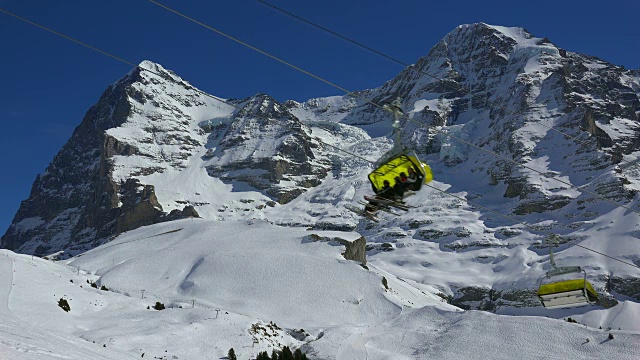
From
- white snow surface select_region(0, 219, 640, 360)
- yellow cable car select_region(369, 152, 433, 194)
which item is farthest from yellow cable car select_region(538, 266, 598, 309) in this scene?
white snow surface select_region(0, 219, 640, 360)

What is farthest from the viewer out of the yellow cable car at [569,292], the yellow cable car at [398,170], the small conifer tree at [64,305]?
the small conifer tree at [64,305]

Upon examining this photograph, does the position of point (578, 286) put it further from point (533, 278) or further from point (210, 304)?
point (533, 278)

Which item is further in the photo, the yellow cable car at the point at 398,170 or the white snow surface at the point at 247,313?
the white snow surface at the point at 247,313

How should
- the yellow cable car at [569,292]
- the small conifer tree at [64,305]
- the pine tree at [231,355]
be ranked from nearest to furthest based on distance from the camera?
the yellow cable car at [569,292] → the pine tree at [231,355] → the small conifer tree at [64,305]

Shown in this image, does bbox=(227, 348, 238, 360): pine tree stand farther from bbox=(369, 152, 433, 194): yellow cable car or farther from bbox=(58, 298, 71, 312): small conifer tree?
bbox=(369, 152, 433, 194): yellow cable car

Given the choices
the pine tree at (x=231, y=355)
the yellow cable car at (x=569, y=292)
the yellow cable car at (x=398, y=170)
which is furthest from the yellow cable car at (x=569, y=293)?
the pine tree at (x=231, y=355)

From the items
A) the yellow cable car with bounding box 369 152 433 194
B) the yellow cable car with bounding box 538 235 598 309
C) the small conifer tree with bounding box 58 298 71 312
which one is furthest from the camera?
the small conifer tree with bounding box 58 298 71 312

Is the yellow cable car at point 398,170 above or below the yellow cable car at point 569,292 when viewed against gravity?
above

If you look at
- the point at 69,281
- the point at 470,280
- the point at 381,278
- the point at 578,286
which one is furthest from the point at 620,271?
the point at 578,286

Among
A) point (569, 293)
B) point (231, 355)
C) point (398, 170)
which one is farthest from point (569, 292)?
point (231, 355)

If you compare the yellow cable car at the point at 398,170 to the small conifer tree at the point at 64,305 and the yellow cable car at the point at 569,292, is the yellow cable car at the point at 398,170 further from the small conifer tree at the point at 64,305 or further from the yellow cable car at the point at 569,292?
the small conifer tree at the point at 64,305

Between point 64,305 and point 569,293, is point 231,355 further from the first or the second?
point 569,293

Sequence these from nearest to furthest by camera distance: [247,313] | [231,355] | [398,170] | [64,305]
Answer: [398,170]
[231,355]
[64,305]
[247,313]

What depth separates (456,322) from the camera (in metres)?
53.5
